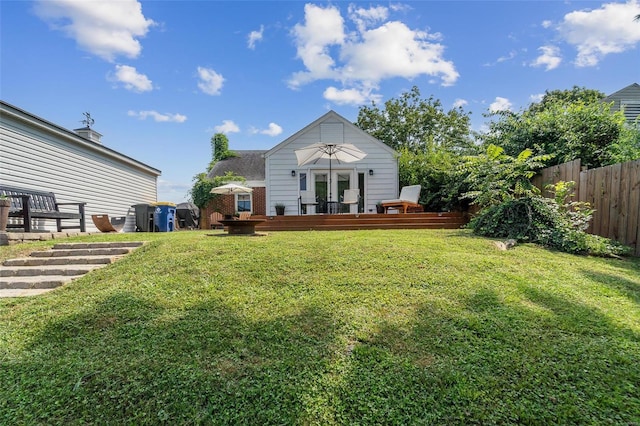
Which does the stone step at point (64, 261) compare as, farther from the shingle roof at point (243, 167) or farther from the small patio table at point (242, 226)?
the shingle roof at point (243, 167)

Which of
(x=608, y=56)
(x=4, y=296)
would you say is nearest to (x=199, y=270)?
(x=4, y=296)

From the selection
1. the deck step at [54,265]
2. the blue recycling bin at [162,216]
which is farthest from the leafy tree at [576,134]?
the blue recycling bin at [162,216]

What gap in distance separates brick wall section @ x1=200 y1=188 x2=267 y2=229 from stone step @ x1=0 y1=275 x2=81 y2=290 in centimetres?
1321

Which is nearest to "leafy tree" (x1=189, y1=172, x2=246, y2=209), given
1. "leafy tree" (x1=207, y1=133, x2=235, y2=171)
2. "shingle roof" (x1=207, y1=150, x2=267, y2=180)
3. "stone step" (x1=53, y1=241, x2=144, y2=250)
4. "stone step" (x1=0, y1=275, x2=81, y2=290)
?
"shingle roof" (x1=207, y1=150, x2=267, y2=180)

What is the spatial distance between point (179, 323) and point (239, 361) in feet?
3.18

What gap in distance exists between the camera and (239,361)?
2.39 meters

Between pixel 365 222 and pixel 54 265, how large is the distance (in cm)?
797

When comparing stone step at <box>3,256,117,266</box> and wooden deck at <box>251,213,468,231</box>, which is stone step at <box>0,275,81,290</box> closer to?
stone step at <box>3,256,117,266</box>

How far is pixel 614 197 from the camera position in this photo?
224 inches

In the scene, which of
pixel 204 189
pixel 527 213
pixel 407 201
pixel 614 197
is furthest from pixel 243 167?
pixel 614 197

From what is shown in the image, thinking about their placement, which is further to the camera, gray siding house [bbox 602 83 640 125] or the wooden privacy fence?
gray siding house [bbox 602 83 640 125]

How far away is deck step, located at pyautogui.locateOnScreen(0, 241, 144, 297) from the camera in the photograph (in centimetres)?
460

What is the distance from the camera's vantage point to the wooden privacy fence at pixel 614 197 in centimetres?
530

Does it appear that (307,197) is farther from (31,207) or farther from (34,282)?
(34,282)
